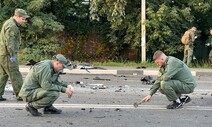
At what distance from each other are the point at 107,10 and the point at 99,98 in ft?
39.1

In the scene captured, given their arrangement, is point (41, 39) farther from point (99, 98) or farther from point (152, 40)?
point (99, 98)

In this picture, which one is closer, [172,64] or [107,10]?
[172,64]

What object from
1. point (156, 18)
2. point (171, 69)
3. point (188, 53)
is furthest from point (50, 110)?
point (156, 18)

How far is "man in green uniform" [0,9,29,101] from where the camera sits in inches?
368

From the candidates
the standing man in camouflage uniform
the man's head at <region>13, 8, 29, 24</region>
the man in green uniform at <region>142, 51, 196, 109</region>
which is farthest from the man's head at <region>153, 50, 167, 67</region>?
the standing man in camouflage uniform

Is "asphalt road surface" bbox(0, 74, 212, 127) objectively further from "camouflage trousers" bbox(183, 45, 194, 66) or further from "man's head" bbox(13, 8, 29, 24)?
"camouflage trousers" bbox(183, 45, 194, 66)

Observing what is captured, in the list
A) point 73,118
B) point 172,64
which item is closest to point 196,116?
point 172,64

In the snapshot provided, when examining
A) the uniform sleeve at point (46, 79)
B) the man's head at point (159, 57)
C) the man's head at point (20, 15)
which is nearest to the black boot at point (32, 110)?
the uniform sleeve at point (46, 79)

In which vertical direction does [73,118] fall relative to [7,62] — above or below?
below

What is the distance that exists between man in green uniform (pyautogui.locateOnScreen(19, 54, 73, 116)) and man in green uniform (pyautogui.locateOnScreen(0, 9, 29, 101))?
147 cm

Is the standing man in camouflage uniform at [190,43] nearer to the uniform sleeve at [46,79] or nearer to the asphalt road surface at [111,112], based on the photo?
the asphalt road surface at [111,112]

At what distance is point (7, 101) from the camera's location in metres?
9.62

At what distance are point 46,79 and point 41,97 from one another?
1.17 feet

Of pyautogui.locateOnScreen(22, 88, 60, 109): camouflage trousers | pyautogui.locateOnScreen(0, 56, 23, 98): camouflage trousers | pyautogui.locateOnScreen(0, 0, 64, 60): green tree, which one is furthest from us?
pyautogui.locateOnScreen(0, 0, 64, 60): green tree
